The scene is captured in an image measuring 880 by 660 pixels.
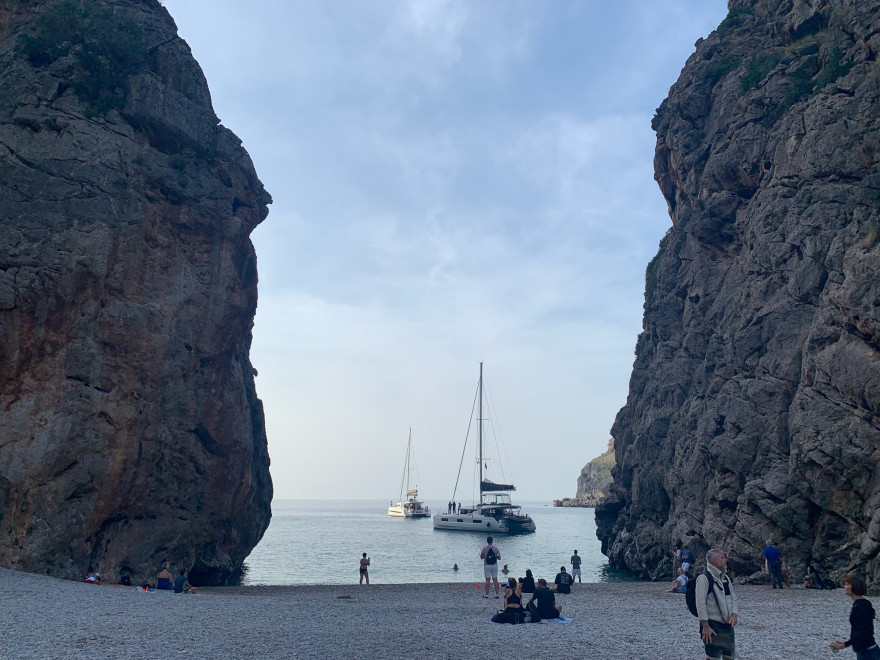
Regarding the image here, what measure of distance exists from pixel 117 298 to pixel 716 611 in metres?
29.0

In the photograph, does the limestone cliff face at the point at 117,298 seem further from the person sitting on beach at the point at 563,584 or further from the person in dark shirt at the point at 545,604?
the person in dark shirt at the point at 545,604

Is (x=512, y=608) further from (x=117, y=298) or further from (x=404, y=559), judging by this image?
(x=404, y=559)

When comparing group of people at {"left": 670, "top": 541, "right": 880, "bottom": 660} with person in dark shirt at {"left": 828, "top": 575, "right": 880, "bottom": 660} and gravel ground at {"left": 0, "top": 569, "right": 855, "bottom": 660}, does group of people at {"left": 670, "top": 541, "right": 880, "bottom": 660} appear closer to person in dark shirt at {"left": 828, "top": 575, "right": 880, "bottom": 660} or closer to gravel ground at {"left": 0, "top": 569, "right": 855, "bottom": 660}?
person in dark shirt at {"left": 828, "top": 575, "right": 880, "bottom": 660}

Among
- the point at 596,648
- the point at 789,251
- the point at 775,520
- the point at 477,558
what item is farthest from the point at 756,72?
the point at 477,558

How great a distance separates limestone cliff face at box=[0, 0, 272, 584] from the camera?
26688 millimetres

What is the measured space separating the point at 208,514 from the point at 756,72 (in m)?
43.8

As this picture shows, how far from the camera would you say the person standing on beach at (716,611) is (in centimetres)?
847

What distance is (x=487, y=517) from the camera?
91.0 m

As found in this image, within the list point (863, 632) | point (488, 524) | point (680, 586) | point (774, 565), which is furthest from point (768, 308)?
point (488, 524)

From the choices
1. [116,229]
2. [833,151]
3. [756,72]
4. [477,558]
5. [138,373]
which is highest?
[756,72]

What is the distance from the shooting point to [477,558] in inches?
2371

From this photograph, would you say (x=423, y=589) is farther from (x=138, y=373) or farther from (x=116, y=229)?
(x=116, y=229)

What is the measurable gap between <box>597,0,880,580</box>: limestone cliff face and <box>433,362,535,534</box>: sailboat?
39.6 m

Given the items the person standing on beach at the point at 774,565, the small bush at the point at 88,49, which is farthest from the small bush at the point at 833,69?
the small bush at the point at 88,49
